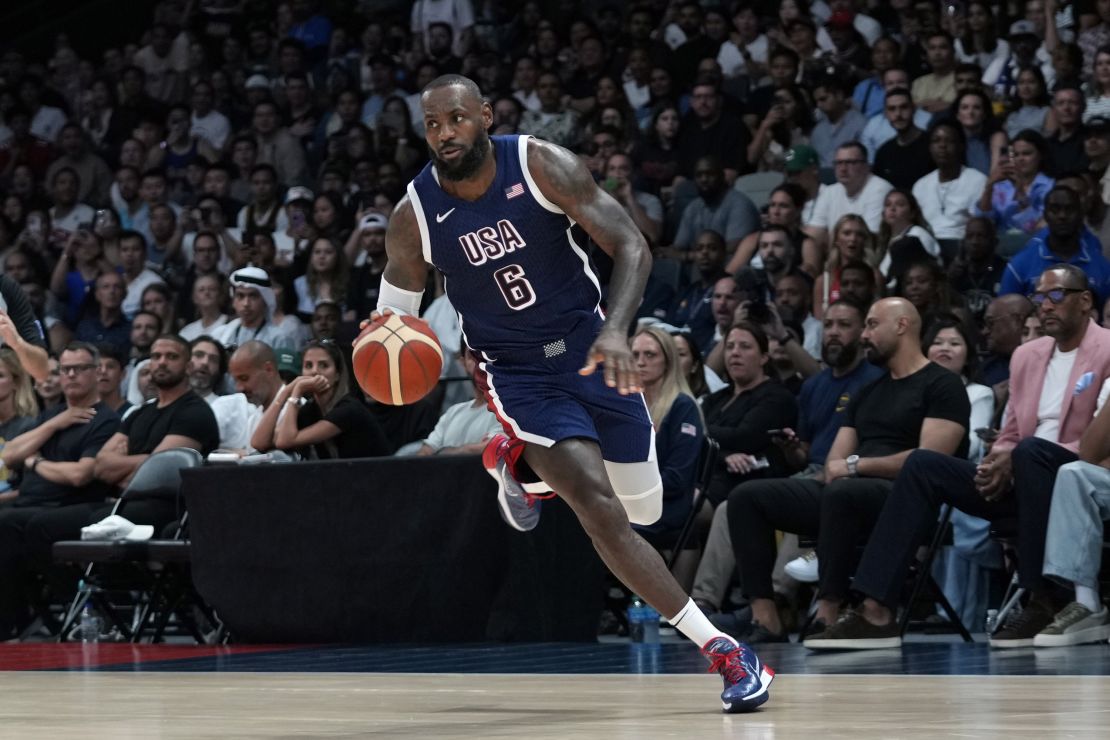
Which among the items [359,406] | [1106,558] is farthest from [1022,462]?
[359,406]

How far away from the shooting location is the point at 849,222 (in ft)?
30.1

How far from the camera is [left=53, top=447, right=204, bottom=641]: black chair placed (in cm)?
814

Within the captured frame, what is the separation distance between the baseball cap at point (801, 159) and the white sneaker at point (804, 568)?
156 inches

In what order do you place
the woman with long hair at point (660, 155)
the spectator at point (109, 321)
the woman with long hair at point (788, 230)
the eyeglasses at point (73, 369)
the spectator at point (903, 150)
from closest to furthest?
the eyeglasses at point (73, 369) → the woman with long hair at point (788, 230) → the spectator at point (903, 150) → the woman with long hair at point (660, 155) → the spectator at point (109, 321)

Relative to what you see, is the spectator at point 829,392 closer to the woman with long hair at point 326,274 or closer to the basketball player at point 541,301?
the basketball player at point 541,301

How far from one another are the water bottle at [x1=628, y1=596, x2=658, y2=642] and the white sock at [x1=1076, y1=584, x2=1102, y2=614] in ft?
6.20

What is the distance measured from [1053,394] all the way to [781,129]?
4.98m

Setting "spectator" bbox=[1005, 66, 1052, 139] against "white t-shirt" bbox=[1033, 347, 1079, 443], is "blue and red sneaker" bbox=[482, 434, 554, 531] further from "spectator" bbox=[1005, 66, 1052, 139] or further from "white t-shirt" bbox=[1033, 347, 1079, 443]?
"spectator" bbox=[1005, 66, 1052, 139]

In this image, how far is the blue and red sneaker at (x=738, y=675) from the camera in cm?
420

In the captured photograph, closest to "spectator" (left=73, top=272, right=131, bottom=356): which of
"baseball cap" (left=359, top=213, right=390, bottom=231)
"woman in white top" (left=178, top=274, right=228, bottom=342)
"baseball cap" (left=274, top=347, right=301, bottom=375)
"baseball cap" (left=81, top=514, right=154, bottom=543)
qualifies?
"woman in white top" (left=178, top=274, right=228, bottom=342)

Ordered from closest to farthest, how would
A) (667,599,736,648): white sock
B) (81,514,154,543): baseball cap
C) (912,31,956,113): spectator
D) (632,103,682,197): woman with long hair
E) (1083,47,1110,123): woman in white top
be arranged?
(667,599,736,648): white sock → (81,514,154,543): baseball cap → (1083,47,1110,123): woman in white top → (912,31,956,113): spectator → (632,103,682,197): woman with long hair

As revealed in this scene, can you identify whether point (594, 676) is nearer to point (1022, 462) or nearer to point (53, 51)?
point (1022, 462)

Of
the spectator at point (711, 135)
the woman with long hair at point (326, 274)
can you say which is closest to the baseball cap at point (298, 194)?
the woman with long hair at point (326, 274)

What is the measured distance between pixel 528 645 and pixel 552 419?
8.81 feet
